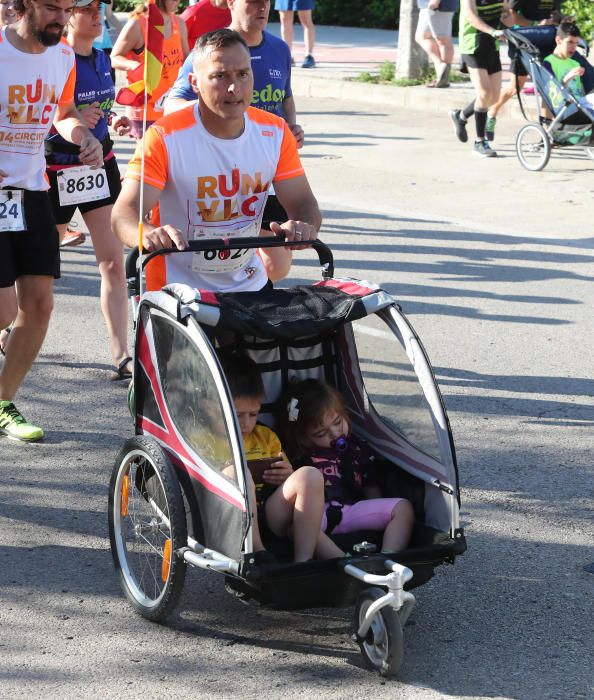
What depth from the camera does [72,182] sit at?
6.45 m

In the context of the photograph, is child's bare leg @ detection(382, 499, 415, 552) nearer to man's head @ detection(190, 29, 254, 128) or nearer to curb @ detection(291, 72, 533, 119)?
man's head @ detection(190, 29, 254, 128)

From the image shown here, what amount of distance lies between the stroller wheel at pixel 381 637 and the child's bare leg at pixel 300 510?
0.89ft

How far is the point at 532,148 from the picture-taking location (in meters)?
12.0

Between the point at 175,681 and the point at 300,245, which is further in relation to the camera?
the point at 300,245

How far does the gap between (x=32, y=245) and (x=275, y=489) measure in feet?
6.31

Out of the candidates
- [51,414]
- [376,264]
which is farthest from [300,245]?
[376,264]

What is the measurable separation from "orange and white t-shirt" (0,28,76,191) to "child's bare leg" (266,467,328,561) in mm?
2161

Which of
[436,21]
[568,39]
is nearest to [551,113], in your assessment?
[568,39]

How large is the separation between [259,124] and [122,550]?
5.65 feet

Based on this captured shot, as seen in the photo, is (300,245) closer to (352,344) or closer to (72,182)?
(352,344)

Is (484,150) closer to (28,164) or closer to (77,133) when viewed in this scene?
(77,133)

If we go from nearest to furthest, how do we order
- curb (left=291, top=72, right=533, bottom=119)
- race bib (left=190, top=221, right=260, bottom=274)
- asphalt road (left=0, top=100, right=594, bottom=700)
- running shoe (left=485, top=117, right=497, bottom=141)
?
1. asphalt road (left=0, top=100, right=594, bottom=700)
2. race bib (left=190, top=221, right=260, bottom=274)
3. running shoe (left=485, top=117, right=497, bottom=141)
4. curb (left=291, top=72, right=533, bottom=119)

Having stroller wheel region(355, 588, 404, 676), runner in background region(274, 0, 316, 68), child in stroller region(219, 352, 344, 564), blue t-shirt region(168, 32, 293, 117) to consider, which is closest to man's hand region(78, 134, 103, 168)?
blue t-shirt region(168, 32, 293, 117)

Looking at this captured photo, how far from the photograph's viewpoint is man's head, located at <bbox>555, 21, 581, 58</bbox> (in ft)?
38.5
